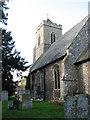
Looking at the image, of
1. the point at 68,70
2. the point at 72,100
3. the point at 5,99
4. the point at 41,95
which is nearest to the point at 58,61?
the point at 68,70

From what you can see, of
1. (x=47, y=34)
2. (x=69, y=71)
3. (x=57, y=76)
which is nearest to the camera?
(x=69, y=71)

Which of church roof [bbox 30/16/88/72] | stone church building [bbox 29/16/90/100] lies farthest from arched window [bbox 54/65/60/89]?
church roof [bbox 30/16/88/72]

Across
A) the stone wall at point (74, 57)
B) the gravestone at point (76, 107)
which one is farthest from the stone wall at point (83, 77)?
the gravestone at point (76, 107)

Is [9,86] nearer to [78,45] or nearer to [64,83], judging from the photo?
[64,83]

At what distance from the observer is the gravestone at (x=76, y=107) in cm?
440

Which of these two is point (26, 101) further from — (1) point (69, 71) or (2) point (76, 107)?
(1) point (69, 71)

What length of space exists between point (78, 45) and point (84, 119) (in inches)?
381

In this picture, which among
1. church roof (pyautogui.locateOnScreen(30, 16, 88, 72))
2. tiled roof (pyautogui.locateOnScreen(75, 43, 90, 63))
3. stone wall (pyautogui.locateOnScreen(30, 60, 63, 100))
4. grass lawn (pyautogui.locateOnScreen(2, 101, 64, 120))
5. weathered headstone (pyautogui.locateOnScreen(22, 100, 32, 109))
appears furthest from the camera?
church roof (pyautogui.locateOnScreen(30, 16, 88, 72))

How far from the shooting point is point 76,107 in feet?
14.6

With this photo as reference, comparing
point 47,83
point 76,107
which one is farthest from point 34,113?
point 47,83

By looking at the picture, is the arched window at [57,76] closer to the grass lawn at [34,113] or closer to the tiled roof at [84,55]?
the tiled roof at [84,55]

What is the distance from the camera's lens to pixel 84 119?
4.40 meters

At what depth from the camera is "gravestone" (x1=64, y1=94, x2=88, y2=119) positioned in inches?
173

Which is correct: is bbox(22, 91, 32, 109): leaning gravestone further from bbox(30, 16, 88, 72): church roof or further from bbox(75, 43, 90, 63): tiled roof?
bbox(30, 16, 88, 72): church roof
